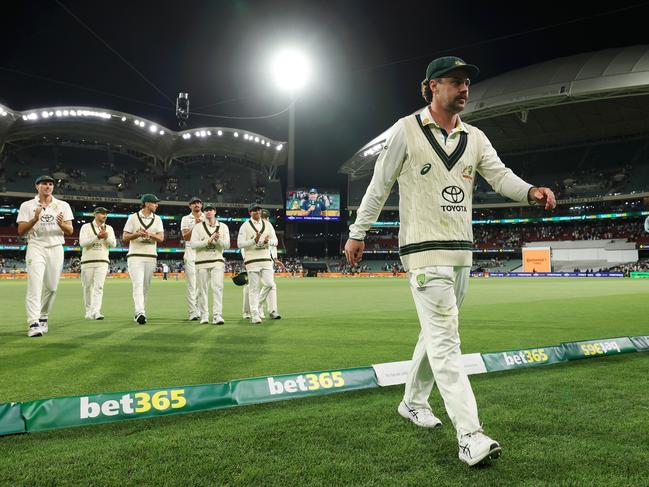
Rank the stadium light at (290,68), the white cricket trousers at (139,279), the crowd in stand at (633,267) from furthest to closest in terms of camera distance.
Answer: the crowd in stand at (633,267)
the stadium light at (290,68)
the white cricket trousers at (139,279)

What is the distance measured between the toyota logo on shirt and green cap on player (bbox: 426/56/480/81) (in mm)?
739

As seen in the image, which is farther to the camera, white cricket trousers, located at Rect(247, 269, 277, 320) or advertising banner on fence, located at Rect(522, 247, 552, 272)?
advertising banner on fence, located at Rect(522, 247, 552, 272)

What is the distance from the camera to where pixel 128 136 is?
2239 inches

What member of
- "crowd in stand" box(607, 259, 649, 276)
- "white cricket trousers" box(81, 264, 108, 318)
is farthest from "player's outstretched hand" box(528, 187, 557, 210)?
"crowd in stand" box(607, 259, 649, 276)

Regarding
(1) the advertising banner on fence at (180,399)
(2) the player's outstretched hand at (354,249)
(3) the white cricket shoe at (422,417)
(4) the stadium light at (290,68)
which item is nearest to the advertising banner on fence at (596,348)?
(1) the advertising banner on fence at (180,399)

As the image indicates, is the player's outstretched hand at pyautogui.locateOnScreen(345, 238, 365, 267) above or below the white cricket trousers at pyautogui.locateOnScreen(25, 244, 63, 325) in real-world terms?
above

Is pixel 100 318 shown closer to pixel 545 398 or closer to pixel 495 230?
pixel 545 398

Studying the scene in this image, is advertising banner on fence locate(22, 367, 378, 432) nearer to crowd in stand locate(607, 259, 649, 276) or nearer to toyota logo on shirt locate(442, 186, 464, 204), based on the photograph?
toyota logo on shirt locate(442, 186, 464, 204)

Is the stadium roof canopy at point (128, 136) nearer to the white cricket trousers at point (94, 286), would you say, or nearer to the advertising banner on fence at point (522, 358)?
the white cricket trousers at point (94, 286)

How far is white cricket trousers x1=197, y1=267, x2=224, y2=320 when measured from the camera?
926cm

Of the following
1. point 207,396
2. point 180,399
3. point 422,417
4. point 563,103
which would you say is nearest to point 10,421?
point 180,399

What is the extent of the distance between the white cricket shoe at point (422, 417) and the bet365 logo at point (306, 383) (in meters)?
0.77

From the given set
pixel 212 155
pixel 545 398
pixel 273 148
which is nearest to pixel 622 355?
pixel 545 398

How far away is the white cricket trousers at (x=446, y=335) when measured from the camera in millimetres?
2698
